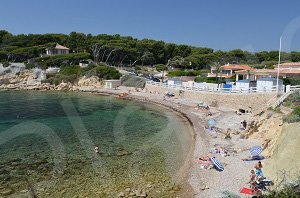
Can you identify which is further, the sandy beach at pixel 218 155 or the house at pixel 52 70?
the house at pixel 52 70

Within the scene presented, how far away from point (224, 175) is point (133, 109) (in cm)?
2515

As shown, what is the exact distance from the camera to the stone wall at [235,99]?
3366cm

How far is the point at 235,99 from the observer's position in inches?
1446

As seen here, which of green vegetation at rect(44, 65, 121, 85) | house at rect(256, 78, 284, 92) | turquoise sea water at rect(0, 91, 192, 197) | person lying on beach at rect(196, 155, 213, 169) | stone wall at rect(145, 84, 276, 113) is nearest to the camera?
turquoise sea water at rect(0, 91, 192, 197)

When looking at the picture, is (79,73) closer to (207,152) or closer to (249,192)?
(207,152)

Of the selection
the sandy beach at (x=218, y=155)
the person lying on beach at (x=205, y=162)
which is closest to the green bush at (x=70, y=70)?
the sandy beach at (x=218, y=155)

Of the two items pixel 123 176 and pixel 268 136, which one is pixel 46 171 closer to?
pixel 123 176

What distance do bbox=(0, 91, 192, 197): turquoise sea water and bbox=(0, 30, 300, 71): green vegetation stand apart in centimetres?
4908

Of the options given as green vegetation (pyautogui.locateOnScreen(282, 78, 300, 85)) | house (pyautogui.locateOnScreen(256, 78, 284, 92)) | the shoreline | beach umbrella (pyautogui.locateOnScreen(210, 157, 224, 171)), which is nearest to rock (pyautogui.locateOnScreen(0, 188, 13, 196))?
the shoreline

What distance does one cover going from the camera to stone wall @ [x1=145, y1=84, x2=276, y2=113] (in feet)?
110

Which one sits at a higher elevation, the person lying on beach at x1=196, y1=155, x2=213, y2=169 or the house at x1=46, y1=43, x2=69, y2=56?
the house at x1=46, y1=43, x2=69, y2=56

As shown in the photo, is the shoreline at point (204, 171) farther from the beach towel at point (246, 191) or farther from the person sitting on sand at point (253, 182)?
the person sitting on sand at point (253, 182)

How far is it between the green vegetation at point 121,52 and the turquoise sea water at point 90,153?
1932 inches

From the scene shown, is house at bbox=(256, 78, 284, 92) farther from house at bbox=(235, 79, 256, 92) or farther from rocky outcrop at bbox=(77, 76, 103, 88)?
rocky outcrop at bbox=(77, 76, 103, 88)
